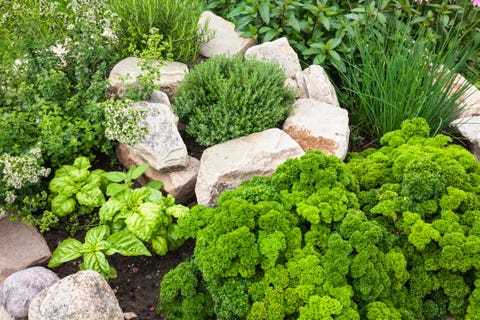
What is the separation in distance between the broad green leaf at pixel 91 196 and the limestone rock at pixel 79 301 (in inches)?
27.7

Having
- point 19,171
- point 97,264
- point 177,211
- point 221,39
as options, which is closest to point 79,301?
point 97,264

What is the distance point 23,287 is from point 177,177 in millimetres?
1265

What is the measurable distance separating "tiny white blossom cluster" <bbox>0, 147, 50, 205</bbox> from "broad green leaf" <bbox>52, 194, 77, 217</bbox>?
0.20m

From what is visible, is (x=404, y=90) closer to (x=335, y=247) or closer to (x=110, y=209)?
(x=335, y=247)

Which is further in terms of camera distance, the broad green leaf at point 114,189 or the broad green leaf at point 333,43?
the broad green leaf at point 333,43

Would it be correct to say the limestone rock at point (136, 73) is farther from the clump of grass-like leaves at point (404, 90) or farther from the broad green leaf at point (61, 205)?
the clump of grass-like leaves at point (404, 90)

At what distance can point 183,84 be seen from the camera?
4.02 metres

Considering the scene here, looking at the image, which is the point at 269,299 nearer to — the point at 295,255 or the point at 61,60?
the point at 295,255

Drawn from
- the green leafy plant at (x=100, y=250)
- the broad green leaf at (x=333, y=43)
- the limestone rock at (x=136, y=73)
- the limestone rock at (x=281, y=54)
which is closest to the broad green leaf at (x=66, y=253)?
the green leafy plant at (x=100, y=250)

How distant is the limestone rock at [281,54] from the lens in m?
4.53

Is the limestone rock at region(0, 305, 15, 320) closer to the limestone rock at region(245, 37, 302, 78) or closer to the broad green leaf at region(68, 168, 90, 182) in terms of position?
the broad green leaf at region(68, 168, 90, 182)

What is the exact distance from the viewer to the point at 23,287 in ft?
10.1

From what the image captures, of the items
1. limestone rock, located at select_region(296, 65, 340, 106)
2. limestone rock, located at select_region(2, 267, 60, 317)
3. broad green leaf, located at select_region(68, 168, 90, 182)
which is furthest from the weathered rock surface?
limestone rock, located at select_region(296, 65, 340, 106)

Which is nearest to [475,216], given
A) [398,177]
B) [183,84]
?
[398,177]
